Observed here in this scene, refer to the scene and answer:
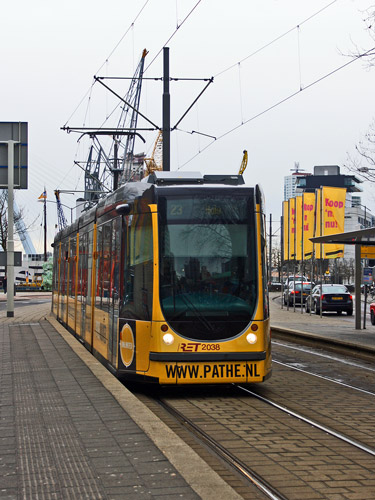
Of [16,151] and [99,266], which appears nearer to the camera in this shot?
[99,266]

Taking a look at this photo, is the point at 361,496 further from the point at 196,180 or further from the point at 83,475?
the point at 196,180

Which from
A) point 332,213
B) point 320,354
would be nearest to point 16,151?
point 332,213

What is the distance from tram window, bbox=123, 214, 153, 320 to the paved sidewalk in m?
0.95

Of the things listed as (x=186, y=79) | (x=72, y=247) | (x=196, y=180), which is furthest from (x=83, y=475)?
(x=186, y=79)

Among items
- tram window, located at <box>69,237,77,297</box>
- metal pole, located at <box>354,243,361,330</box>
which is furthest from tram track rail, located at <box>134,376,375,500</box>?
metal pole, located at <box>354,243,361,330</box>

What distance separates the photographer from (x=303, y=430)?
310 inches

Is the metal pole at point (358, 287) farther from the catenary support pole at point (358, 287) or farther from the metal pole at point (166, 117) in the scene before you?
the metal pole at point (166, 117)

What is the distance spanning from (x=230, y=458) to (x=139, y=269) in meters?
4.16

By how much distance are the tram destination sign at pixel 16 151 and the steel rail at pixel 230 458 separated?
768 inches

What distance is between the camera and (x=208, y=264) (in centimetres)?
1008

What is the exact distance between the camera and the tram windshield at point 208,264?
9961 mm

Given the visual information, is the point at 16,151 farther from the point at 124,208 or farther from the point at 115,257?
the point at 124,208

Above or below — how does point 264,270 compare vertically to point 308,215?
below

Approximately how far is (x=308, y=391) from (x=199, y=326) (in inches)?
81.1
